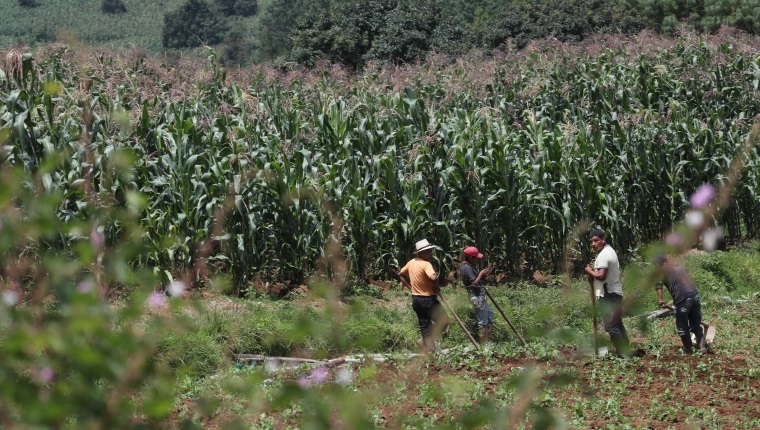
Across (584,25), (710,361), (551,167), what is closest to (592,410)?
(710,361)

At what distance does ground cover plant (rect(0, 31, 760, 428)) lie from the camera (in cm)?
860

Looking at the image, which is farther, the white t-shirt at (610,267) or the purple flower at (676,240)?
the white t-shirt at (610,267)

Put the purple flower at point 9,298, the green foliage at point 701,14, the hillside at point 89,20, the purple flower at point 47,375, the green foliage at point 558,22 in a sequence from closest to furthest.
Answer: the purple flower at point 9,298 → the purple flower at point 47,375 → the green foliage at point 558,22 → the green foliage at point 701,14 → the hillside at point 89,20

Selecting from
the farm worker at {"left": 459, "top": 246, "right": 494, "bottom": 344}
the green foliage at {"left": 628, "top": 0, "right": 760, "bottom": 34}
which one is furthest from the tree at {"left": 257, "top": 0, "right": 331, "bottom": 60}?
the farm worker at {"left": 459, "top": 246, "right": 494, "bottom": 344}

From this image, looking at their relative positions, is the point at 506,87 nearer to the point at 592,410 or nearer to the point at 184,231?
the point at 184,231

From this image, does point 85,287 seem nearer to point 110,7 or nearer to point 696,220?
point 696,220

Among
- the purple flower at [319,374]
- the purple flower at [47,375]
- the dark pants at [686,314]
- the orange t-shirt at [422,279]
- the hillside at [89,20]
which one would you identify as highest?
the purple flower at [47,375]

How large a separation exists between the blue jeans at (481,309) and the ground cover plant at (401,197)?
45cm

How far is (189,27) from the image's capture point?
6125cm

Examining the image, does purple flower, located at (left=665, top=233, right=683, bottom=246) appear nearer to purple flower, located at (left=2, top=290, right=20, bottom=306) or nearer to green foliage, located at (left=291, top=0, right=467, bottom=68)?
purple flower, located at (left=2, top=290, right=20, bottom=306)

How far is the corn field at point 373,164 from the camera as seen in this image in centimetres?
1271

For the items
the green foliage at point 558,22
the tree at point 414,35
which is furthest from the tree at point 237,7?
the green foliage at point 558,22

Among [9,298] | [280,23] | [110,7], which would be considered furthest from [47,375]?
[110,7]

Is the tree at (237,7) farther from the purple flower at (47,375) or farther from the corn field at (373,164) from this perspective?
the purple flower at (47,375)
